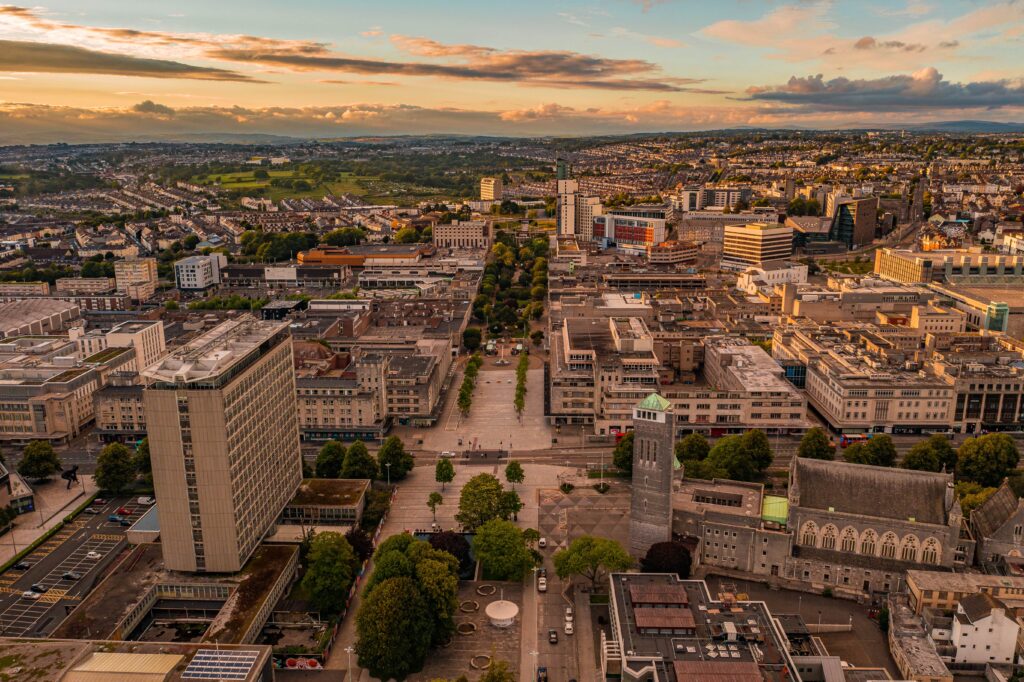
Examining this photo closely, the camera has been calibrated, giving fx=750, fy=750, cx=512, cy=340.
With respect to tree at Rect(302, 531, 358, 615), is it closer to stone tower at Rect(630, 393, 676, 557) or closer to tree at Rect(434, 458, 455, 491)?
tree at Rect(434, 458, 455, 491)

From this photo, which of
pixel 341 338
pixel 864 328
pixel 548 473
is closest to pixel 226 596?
pixel 548 473

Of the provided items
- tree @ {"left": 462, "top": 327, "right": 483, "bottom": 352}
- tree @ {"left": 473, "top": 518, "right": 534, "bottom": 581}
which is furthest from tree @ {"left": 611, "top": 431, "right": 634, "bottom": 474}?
tree @ {"left": 462, "top": 327, "right": 483, "bottom": 352}

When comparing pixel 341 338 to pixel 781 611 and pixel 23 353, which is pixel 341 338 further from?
pixel 781 611

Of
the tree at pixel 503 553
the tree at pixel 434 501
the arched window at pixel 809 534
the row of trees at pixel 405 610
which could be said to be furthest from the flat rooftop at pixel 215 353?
the arched window at pixel 809 534

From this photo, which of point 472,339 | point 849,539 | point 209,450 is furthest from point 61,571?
point 472,339

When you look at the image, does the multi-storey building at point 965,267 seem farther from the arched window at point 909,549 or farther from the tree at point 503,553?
the tree at point 503,553

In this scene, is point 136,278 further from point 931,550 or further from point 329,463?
point 931,550
